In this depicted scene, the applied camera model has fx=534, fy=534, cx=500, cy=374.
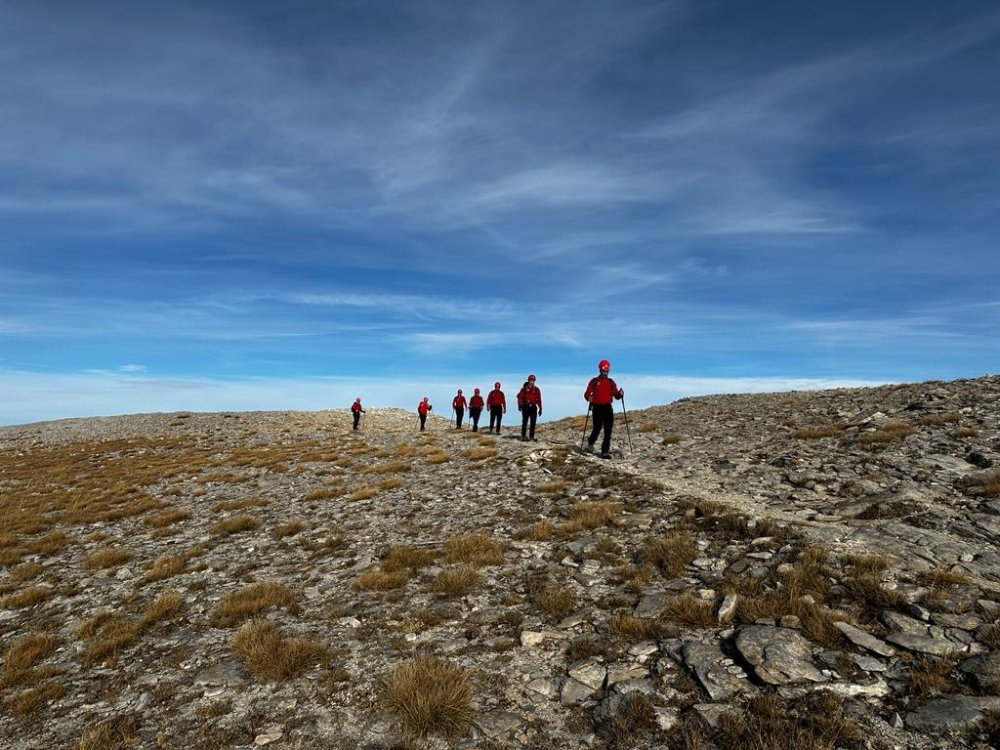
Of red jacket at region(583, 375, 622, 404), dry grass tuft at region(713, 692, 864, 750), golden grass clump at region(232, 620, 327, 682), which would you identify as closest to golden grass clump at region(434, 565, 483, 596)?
golden grass clump at region(232, 620, 327, 682)

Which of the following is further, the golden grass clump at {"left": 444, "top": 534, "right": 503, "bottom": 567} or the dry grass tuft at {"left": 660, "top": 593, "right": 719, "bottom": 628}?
the golden grass clump at {"left": 444, "top": 534, "right": 503, "bottom": 567}

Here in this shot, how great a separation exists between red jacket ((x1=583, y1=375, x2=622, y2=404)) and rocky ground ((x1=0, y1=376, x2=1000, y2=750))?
8.18 feet

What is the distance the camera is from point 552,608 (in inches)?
360

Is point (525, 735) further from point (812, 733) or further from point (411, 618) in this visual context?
point (411, 618)

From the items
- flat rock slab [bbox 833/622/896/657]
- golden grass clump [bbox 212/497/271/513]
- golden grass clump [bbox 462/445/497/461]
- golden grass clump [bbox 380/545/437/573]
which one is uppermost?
golden grass clump [bbox 462/445/497/461]

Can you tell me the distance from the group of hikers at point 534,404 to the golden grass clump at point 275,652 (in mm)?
14281

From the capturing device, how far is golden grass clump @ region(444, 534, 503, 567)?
11.7 m

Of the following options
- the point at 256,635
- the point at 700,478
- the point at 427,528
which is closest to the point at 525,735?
the point at 256,635

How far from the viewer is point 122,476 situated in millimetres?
30906

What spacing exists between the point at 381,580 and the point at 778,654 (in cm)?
743

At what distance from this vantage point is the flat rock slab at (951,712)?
5.48 meters

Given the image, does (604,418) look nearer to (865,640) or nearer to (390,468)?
(390,468)

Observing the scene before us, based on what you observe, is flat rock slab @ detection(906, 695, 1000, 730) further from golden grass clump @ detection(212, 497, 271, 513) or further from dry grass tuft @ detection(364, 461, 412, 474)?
dry grass tuft @ detection(364, 461, 412, 474)

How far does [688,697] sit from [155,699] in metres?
7.48
